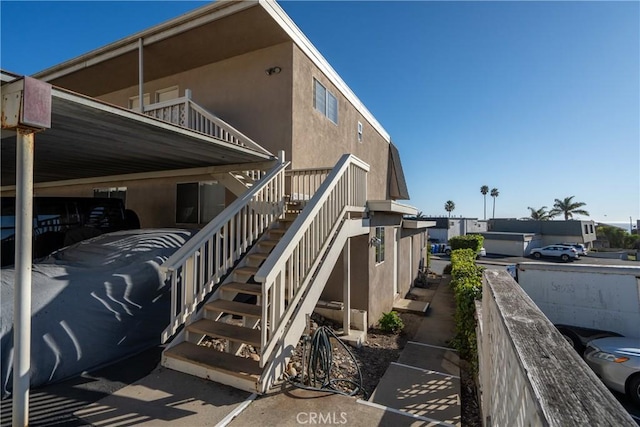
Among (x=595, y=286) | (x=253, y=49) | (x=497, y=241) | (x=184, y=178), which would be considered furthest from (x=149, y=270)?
(x=497, y=241)

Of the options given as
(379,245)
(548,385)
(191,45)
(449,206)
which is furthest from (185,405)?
(449,206)

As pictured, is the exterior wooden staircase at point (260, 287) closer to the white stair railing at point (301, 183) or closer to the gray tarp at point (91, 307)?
the gray tarp at point (91, 307)

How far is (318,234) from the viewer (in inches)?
177

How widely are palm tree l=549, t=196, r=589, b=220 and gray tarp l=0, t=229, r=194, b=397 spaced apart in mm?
56053

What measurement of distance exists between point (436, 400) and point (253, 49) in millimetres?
7697

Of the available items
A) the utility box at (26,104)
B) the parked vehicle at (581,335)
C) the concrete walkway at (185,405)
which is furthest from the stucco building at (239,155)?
the parked vehicle at (581,335)

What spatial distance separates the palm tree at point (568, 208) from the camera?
44.1 m

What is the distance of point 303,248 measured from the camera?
13.2ft

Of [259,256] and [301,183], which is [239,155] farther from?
[301,183]

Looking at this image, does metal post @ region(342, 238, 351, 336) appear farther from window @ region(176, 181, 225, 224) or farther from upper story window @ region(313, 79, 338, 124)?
upper story window @ region(313, 79, 338, 124)

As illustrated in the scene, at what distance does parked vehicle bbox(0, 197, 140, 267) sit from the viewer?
5496 millimetres

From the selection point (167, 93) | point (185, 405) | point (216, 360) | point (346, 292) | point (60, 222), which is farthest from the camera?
point (167, 93)

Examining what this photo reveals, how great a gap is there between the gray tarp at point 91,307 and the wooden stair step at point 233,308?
89 centimetres

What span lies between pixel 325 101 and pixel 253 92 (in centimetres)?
214
